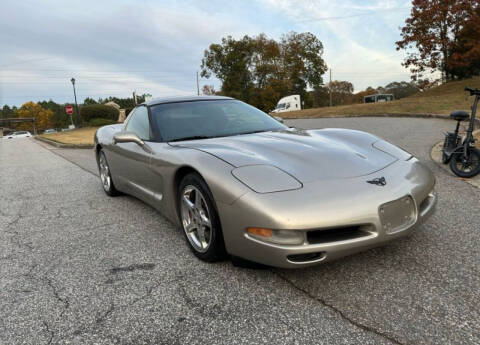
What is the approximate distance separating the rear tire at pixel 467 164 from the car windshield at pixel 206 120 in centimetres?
262

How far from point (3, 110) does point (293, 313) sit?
14262cm

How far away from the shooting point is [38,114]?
102 m

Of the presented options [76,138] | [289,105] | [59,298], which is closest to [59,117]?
[289,105]

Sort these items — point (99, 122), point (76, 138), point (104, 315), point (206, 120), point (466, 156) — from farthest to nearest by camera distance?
1. point (99, 122)
2. point (76, 138)
3. point (466, 156)
4. point (206, 120)
5. point (104, 315)

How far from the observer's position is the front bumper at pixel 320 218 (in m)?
1.99

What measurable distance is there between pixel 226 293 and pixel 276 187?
705 millimetres

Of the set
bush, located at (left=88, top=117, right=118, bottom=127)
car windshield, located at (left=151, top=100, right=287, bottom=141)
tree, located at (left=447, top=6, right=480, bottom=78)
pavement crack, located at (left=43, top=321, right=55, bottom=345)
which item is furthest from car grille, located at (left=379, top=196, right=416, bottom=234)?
bush, located at (left=88, top=117, right=118, bottom=127)

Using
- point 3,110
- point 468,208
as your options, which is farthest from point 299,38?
point 3,110

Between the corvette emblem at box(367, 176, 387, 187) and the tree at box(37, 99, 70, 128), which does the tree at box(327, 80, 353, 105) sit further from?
the corvette emblem at box(367, 176, 387, 187)

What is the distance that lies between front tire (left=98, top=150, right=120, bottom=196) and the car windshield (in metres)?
1.55

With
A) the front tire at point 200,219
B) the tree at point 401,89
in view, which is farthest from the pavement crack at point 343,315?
the tree at point 401,89

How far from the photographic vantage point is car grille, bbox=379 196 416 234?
209 centimetres

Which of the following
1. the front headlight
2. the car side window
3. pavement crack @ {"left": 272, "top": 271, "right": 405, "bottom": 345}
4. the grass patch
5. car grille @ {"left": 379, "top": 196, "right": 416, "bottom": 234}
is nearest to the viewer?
pavement crack @ {"left": 272, "top": 271, "right": 405, "bottom": 345}

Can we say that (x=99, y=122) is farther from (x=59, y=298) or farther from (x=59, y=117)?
(x=59, y=117)
